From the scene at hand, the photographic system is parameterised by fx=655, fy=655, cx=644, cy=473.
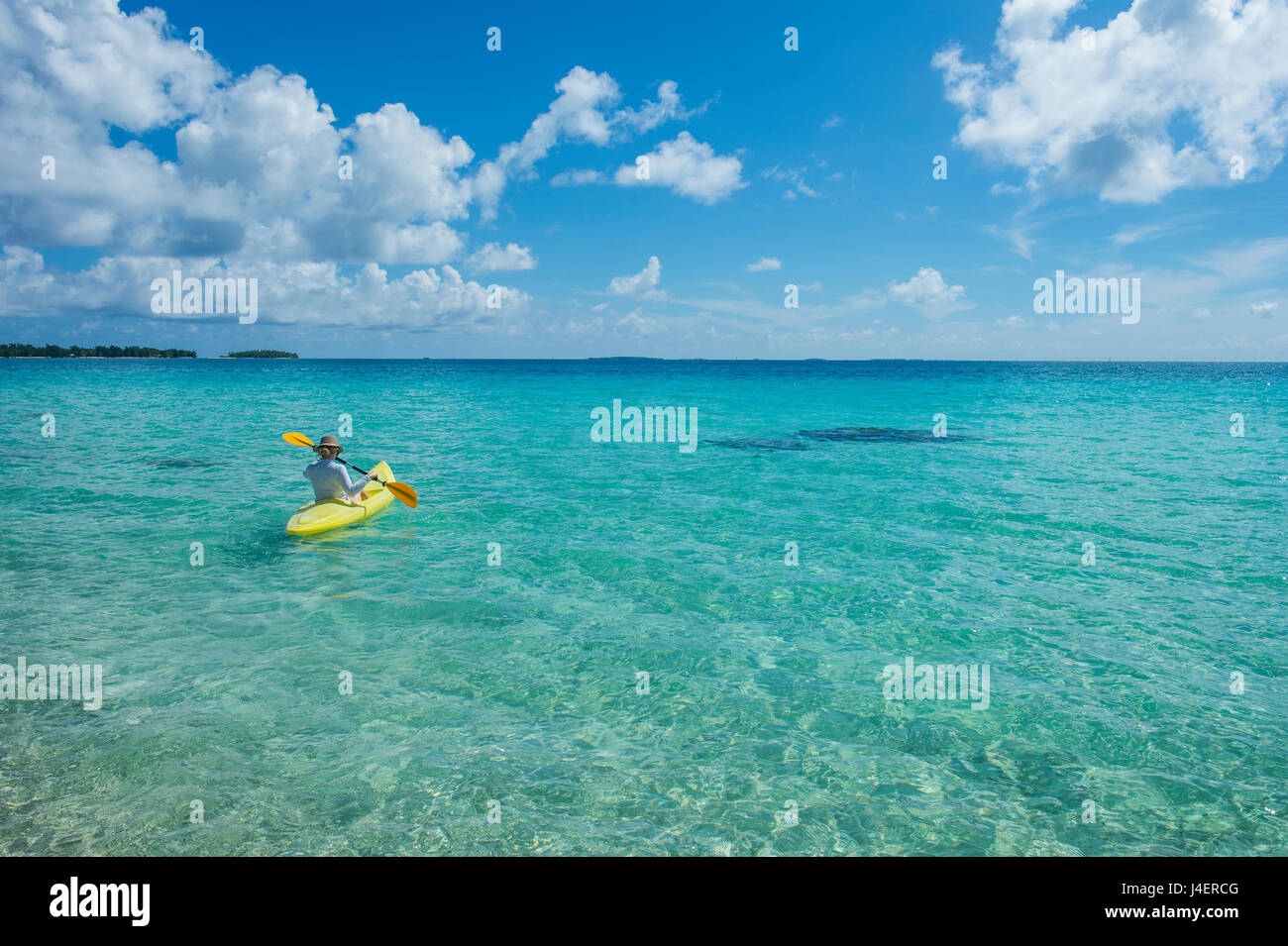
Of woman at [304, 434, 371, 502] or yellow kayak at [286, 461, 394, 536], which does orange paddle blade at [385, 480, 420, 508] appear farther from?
woman at [304, 434, 371, 502]

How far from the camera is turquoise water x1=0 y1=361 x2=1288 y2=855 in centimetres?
575

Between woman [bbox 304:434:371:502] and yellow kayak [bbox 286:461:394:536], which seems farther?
woman [bbox 304:434:371:502]

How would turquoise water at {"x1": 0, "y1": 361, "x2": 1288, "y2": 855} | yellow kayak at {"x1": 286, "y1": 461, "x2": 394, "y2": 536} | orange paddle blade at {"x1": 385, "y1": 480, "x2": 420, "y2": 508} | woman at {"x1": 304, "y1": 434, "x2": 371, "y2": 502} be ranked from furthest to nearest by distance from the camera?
orange paddle blade at {"x1": 385, "y1": 480, "x2": 420, "y2": 508} → woman at {"x1": 304, "y1": 434, "x2": 371, "y2": 502} → yellow kayak at {"x1": 286, "y1": 461, "x2": 394, "y2": 536} → turquoise water at {"x1": 0, "y1": 361, "x2": 1288, "y2": 855}

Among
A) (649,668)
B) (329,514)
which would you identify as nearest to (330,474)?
(329,514)

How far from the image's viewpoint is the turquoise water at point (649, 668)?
18.9ft

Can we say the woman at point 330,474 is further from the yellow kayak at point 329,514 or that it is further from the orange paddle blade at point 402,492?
the orange paddle blade at point 402,492

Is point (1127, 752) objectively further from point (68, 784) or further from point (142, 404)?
point (142, 404)

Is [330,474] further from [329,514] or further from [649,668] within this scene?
[649,668]

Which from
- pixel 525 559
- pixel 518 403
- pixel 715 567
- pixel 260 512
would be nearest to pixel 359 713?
pixel 525 559

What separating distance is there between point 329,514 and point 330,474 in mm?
938

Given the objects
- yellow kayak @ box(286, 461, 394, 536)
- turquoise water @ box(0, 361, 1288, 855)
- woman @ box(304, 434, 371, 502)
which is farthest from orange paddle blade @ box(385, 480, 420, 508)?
woman @ box(304, 434, 371, 502)

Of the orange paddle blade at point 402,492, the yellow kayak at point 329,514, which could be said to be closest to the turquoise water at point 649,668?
the yellow kayak at point 329,514

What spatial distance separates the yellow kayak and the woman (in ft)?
0.61
